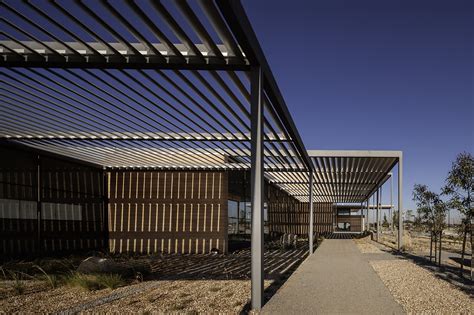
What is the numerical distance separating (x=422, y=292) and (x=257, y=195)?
4366 mm

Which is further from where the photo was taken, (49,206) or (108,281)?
(49,206)

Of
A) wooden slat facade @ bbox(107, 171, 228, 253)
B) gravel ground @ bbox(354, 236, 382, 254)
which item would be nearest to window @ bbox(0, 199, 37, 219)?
wooden slat facade @ bbox(107, 171, 228, 253)

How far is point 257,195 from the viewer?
6.90 metres

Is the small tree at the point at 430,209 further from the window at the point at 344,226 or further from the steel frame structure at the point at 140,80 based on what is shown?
the window at the point at 344,226

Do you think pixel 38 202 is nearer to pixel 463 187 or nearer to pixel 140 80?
pixel 140 80

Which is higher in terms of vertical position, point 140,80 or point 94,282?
point 140,80

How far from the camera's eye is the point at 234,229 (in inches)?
771

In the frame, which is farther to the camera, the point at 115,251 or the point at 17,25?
the point at 115,251

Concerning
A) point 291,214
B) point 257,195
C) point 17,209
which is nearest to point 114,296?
point 257,195

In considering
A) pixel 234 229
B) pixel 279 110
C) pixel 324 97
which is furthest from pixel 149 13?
pixel 234 229

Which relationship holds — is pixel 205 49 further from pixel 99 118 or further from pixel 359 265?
pixel 359 265

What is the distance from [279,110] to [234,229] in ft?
36.1

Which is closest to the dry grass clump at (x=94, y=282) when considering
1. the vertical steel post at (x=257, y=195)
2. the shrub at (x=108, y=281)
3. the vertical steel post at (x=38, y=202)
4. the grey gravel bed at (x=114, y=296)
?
the shrub at (x=108, y=281)

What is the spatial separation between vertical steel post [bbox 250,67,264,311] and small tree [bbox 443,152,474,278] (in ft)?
19.9
